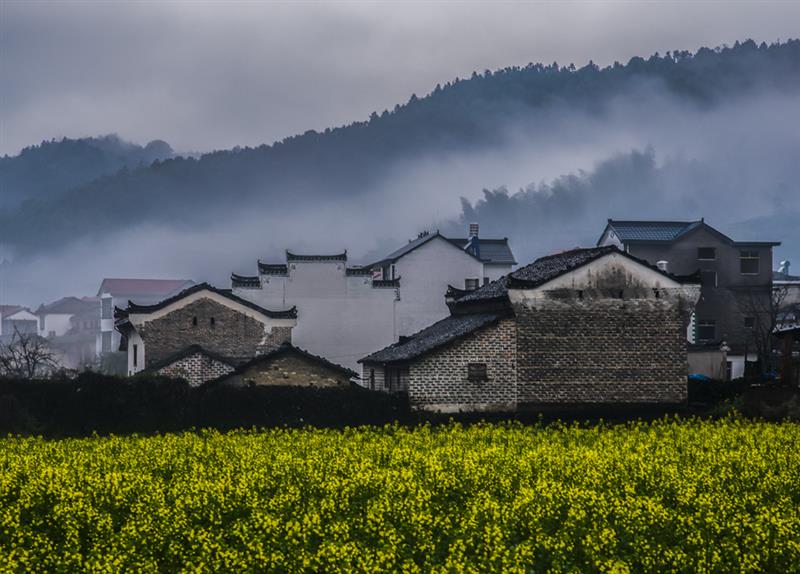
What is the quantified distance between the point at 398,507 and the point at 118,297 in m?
130

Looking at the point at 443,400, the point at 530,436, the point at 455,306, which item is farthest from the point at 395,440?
the point at 455,306

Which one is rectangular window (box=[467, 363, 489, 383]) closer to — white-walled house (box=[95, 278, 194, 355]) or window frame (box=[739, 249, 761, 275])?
window frame (box=[739, 249, 761, 275])

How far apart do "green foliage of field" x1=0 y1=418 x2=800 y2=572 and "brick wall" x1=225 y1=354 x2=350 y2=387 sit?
1389 cm

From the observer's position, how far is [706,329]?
82.6 m

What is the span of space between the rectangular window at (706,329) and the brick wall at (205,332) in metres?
36.5

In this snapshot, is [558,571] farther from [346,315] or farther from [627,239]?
[627,239]

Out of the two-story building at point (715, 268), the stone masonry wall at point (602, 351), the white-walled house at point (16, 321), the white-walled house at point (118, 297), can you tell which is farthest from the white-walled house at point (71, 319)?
the stone masonry wall at point (602, 351)

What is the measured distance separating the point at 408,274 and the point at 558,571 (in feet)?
239

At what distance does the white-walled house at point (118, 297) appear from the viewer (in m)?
139

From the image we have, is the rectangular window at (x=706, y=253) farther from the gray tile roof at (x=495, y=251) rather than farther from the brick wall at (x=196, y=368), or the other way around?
the brick wall at (x=196, y=368)


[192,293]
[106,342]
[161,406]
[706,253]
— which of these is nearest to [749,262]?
[706,253]

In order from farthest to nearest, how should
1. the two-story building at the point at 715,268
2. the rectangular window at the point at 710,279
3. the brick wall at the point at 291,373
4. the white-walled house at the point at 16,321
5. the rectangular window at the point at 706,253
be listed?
the white-walled house at the point at 16,321 < the rectangular window at the point at 706,253 < the rectangular window at the point at 710,279 < the two-story building at the point at 715,268 < the brick wall at the point at 291,373

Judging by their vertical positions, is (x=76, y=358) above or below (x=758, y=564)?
above

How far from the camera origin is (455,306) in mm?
53594
